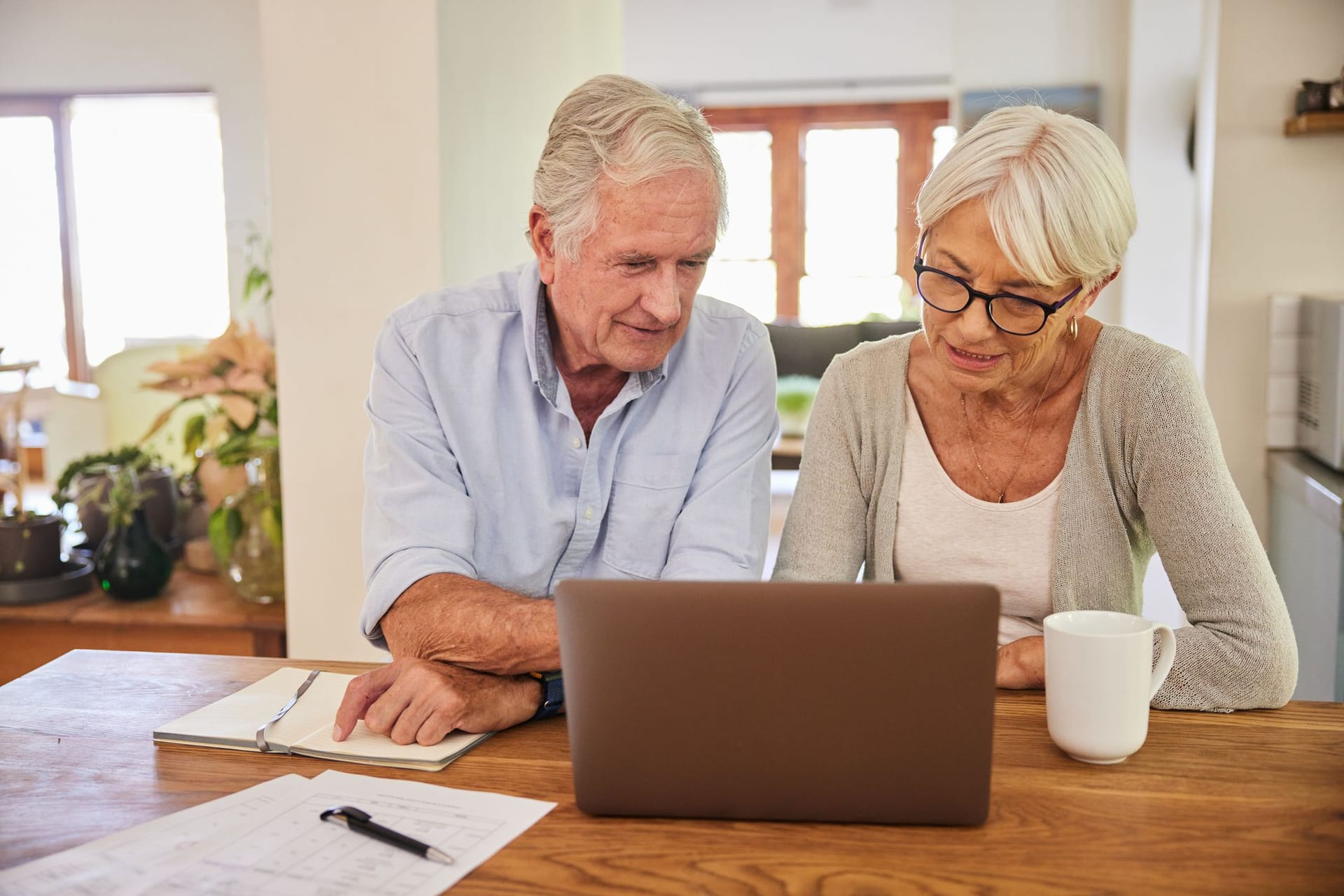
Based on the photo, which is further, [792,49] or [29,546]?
[792,49]

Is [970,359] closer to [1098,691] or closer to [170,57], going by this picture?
[1098,691]

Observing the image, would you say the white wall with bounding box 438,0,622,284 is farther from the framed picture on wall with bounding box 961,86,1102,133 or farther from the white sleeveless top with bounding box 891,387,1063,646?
the framed picture on wall with bounding box 961,86,1102,133

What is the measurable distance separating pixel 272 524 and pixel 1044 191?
5.49ft

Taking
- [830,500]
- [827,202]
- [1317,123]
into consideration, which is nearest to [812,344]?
[827,202]

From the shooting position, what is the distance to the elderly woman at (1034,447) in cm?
133

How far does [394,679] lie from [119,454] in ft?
5.81

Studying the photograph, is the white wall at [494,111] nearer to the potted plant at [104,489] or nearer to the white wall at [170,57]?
the potted plant at [104,489]

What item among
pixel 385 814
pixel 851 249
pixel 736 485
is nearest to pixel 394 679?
pixel 385 814

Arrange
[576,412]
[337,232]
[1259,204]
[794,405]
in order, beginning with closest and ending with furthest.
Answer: [576,412] → [337,232] → [1259,204] → [794,405]

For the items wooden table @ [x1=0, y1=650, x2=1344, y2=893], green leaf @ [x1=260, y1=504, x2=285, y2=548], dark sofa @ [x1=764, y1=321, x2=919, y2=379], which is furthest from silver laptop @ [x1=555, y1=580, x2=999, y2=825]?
dark sofa @ [x1=764, y1=321, x2=919, y2=379]

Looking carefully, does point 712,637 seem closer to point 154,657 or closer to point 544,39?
point 154,657

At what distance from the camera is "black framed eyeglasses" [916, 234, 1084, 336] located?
4.64 feet

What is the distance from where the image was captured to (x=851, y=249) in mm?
9461

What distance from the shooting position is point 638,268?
141 cm
